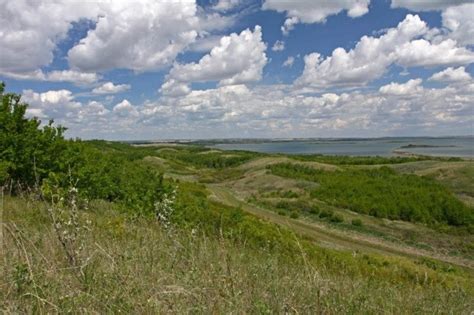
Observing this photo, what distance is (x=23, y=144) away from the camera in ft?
61.2

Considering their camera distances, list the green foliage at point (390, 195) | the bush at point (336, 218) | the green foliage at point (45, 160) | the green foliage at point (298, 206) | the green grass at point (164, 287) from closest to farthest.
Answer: the green grass at point (164, 287)
the green foliage at point (45, 160)
the bush at point (336, 218)
the green foliage at point (390, 195)
the green foliage at point (298, 206)

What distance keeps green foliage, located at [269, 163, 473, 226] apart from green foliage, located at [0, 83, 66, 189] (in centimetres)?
4920

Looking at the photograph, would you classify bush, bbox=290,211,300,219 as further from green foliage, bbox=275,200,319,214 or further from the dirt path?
the dirt path

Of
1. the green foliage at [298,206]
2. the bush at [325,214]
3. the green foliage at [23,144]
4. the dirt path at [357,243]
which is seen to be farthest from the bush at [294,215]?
the green foliage at [23,144]

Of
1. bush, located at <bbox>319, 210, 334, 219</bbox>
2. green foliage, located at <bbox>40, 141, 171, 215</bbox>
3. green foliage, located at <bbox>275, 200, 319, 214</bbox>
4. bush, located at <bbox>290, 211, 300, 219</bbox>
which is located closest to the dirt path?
bush, located at <bbox>290, 211, 300, 219</bbox>

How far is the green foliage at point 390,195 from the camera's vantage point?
2260 inches

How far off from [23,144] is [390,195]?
58.3 m

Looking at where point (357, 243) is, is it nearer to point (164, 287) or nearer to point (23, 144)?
point (23, 144)

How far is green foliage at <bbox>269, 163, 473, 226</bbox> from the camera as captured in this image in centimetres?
5741

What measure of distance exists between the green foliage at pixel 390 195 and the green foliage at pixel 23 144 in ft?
161

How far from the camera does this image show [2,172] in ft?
52.5

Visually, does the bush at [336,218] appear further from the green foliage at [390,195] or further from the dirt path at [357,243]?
the green foliage at [390,195]

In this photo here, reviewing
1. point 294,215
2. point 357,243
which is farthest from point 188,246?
point 294,215

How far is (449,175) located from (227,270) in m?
80.1
